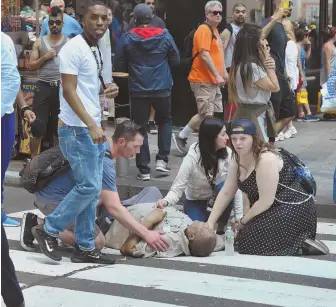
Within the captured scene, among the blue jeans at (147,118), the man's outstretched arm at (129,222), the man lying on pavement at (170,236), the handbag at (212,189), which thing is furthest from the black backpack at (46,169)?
the blue jeans at (147,118)

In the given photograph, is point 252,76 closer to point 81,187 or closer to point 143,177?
point 143,177

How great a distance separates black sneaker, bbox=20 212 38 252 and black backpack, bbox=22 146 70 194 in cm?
25

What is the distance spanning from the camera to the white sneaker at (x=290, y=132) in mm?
14070

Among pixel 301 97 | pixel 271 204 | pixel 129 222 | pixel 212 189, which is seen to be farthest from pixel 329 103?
pixel 301 97

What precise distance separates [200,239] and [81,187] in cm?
110

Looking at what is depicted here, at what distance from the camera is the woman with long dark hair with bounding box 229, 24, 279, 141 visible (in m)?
8.99

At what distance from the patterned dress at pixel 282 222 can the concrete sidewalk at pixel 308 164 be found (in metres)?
1.92

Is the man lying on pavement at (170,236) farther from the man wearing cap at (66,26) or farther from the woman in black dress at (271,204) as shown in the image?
the man wearing cap at (66,26)

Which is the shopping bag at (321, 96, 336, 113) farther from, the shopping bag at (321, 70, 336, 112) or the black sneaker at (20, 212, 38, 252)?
the black sneaker at (20, 212, 38, 252)

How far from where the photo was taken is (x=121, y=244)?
25.3 feet

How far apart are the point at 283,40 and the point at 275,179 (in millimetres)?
4251

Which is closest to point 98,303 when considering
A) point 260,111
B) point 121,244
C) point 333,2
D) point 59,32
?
point 121,244

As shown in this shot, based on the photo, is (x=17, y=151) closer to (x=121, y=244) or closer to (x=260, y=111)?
(x=260, y=111)

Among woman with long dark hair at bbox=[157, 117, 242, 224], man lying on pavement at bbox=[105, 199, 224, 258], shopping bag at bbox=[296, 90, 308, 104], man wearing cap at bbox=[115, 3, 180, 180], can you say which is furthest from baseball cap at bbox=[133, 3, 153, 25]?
shopping bag at bbox=[296, 90, 308, 104]
